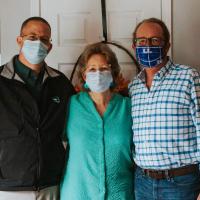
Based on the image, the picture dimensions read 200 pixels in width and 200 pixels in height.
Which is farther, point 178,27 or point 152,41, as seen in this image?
point 178,27

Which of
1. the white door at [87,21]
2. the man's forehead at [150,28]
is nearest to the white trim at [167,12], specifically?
the white door at [87,21]

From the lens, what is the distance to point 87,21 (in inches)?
94.3

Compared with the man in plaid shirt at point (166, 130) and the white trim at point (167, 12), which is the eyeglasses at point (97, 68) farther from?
the white trim at point (167, 12)

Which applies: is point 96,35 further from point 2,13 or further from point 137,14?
point 2,13

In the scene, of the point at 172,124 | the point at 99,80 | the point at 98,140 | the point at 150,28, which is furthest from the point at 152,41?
the point at 98,140

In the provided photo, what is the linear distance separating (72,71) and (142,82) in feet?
2.35

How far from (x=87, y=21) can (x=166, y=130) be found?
3.63 ft

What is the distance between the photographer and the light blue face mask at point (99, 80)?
177 centimetres

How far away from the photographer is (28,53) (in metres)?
1.81

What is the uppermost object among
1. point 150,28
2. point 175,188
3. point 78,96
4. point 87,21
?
point 87,21

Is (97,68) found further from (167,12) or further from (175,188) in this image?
(167,12)

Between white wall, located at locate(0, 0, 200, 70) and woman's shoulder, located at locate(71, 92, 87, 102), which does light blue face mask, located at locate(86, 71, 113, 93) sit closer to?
woman's shoulder, located at locate(71, 92, 87, 102)

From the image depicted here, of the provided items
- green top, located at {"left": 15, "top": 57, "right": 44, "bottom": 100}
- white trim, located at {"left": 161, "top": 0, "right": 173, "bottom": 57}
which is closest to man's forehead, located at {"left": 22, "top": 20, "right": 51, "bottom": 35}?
green top, located at {"left": 15, "top": 57, "right": 44, "bottom": 100}

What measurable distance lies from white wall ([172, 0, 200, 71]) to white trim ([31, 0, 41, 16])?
94cm
